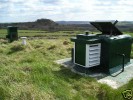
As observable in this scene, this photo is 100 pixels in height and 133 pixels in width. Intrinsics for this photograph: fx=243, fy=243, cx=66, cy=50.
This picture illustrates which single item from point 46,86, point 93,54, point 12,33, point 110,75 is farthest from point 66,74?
point 12,33

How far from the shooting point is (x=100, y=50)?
927 centimetres

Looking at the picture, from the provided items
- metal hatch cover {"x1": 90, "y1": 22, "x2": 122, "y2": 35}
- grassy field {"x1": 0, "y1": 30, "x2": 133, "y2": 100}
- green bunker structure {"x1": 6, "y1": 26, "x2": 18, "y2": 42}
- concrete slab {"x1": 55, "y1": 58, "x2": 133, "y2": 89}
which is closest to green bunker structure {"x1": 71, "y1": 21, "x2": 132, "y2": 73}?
metal hatch cover {"x1": 90, "y1": 22, "x2": 122, "y2": 35}

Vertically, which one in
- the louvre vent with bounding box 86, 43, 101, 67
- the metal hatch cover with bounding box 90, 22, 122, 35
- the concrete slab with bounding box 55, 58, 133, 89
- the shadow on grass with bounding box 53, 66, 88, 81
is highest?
the metal hatch cover with bounding box 90, 22, 122, 35

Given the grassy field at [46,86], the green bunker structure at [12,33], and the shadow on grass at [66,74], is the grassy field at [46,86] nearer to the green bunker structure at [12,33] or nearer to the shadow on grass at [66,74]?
the shadow on grass at [66,74]

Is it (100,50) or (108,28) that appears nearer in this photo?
(100,50)

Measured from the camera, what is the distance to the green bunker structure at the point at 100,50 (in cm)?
897

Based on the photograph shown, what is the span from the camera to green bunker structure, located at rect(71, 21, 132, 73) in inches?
353

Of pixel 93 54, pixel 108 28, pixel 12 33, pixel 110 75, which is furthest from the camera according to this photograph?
pixel 12 33

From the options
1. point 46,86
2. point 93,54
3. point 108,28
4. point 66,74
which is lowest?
point 66,74

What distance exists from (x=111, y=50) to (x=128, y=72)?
1.10 metres

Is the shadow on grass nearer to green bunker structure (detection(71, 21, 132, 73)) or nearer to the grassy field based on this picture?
the grassy field

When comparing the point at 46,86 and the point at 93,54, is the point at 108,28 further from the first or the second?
→ the point at 46,86

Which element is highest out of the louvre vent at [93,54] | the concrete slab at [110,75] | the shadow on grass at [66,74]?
the louvre vent at [93,54]

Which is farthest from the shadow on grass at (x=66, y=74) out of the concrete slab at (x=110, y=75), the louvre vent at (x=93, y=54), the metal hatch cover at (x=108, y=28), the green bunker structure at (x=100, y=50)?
the metal hatch cover at (x=108, y=28)
